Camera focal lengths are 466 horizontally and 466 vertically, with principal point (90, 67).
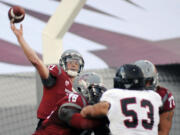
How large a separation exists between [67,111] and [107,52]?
6074 mm

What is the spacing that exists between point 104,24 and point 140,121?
287 inches

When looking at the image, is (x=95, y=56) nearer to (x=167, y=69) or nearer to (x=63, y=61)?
(x=167, y=69)

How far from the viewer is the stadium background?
844 centimetres

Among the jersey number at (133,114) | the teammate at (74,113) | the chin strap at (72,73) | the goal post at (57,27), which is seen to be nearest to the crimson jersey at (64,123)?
the teammate at (74,113)

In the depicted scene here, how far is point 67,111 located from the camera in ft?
12.4

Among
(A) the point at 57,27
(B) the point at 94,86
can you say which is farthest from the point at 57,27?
(B) the point at 94,86

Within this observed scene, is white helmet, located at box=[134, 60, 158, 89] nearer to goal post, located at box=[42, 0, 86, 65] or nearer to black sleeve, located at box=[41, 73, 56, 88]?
black sleeve, located at box=[41, 73, 56, 88]

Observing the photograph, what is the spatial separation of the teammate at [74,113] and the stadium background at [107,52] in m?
2.38

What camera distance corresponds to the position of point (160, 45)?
9.66 meters

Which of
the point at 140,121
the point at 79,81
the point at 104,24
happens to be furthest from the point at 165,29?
the point at 140,121

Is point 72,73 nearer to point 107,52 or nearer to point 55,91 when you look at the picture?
point 55,91

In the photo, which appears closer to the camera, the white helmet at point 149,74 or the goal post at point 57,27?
the white helmet at point 149,74

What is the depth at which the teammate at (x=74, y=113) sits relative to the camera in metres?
3.73

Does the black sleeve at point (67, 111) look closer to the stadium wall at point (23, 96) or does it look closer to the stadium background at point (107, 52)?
the stadium background at point (107, 52)
